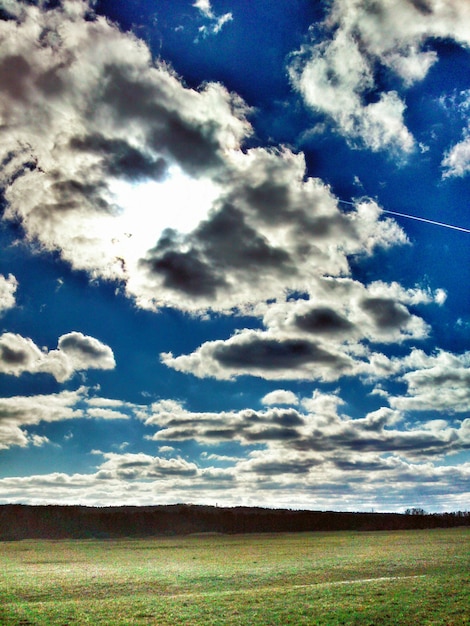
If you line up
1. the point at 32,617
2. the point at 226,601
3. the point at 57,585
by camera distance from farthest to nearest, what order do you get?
the point at 57,585 → the point at 226,601 → the point at 32,617

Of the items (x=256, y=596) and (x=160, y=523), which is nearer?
(x=256, y=596)

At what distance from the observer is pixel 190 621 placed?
23.5 meters

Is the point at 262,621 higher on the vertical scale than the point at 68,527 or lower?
higher

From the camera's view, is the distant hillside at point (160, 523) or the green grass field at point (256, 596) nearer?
the green grass field at point (256, 596)

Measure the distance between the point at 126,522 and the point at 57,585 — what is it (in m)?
162

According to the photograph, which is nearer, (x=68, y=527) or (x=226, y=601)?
(x=226, y=601)

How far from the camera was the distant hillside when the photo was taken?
17625cm

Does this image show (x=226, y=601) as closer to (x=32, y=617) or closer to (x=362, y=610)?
(x=362, y=610)

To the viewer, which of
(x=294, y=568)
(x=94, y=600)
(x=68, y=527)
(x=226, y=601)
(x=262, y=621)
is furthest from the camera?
(x=68, y=527)

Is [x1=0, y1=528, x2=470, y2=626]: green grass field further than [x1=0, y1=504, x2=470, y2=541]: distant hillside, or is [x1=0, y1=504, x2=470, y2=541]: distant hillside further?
[x1=0, y1=504, x2=470, y2=541]: distant hillside

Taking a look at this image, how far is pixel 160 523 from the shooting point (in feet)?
624

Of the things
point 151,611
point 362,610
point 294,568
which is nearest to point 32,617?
point 151,611

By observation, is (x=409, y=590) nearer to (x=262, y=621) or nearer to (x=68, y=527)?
(x=262, y=621)

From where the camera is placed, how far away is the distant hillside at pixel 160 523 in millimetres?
176250
